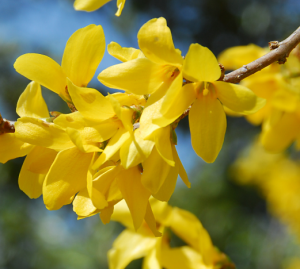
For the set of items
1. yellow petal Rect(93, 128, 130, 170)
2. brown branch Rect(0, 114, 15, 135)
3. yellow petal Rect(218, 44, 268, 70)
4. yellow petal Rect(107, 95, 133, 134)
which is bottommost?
yellow petal Rect(218, 44, 268, 70)

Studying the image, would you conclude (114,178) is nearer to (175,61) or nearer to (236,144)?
(175,61)

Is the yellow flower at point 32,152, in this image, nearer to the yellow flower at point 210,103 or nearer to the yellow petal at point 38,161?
the yellow petal at point 38,161

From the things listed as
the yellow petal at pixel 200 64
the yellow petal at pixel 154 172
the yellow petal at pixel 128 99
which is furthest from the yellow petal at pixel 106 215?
the yellow petal at pixel 200 64

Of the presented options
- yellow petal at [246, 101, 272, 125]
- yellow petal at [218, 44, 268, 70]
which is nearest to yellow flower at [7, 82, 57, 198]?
yellow petal at [218, 44, 268, 70]

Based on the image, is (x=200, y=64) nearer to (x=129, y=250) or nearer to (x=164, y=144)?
(x=164, y=144)

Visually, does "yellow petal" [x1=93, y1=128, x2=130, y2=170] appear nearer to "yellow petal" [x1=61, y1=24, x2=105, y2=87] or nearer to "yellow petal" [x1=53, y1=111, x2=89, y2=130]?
"yellow petal" [x1=53, y1=111, x2=89, y2=130]
